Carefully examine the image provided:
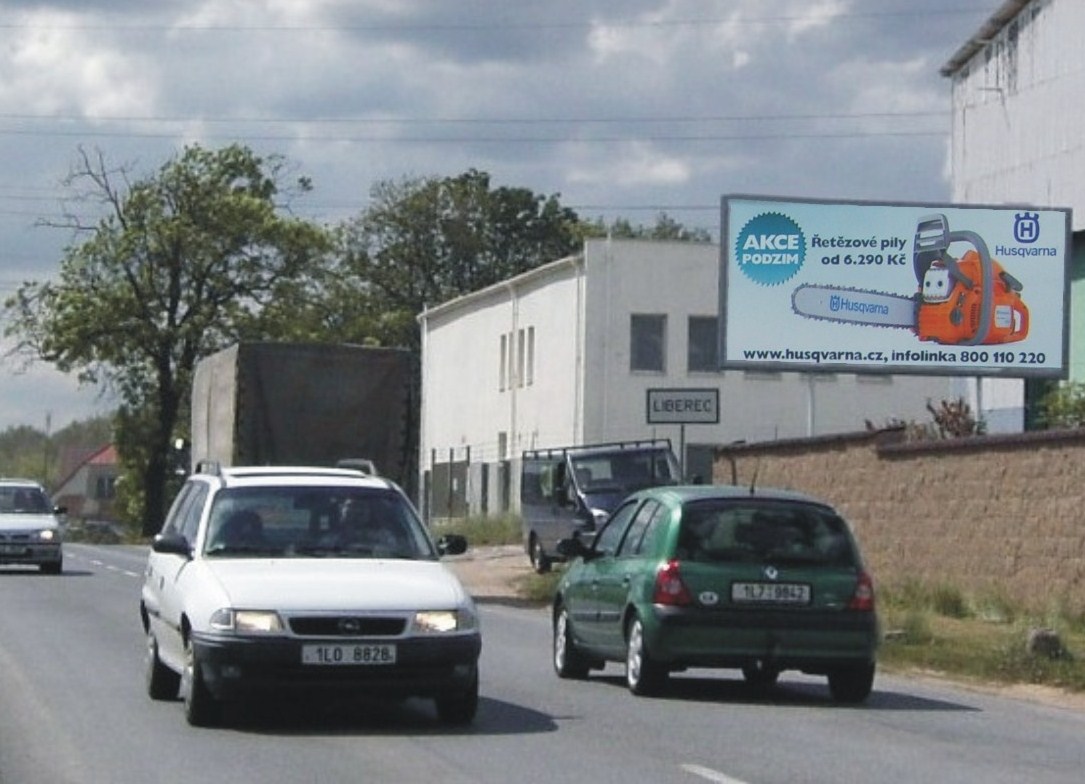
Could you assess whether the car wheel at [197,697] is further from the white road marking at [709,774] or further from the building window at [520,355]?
the building window at [520,355]

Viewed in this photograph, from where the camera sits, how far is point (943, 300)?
36.5 m

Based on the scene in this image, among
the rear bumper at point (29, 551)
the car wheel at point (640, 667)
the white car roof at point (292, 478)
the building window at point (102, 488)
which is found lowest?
the car wheel at point (640, 667)

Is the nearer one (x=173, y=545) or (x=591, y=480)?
(x=173, y=545)

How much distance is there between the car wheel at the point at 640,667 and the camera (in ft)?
54.8

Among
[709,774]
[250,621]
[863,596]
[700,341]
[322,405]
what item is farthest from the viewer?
[700,341]

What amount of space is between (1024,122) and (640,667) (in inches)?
1036

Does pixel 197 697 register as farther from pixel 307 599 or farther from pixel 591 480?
pixel 591 480

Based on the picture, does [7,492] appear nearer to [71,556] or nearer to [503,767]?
[71,556]

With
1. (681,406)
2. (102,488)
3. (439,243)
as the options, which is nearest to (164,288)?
(439,243)

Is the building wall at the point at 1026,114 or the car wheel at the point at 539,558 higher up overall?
the building wall at the point at 1026,114

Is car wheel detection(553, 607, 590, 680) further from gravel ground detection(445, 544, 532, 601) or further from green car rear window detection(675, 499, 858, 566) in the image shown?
gravel ground detection(445, 544, 532, 601)

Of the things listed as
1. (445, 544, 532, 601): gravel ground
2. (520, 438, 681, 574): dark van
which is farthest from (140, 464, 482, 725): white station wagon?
(520, 438, 681, 574): dark van

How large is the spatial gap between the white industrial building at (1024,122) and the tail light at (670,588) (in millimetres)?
22692

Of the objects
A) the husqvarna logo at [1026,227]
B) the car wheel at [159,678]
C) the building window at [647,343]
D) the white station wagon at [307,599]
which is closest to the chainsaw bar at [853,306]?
the husqvarna logo at [1026,227]
